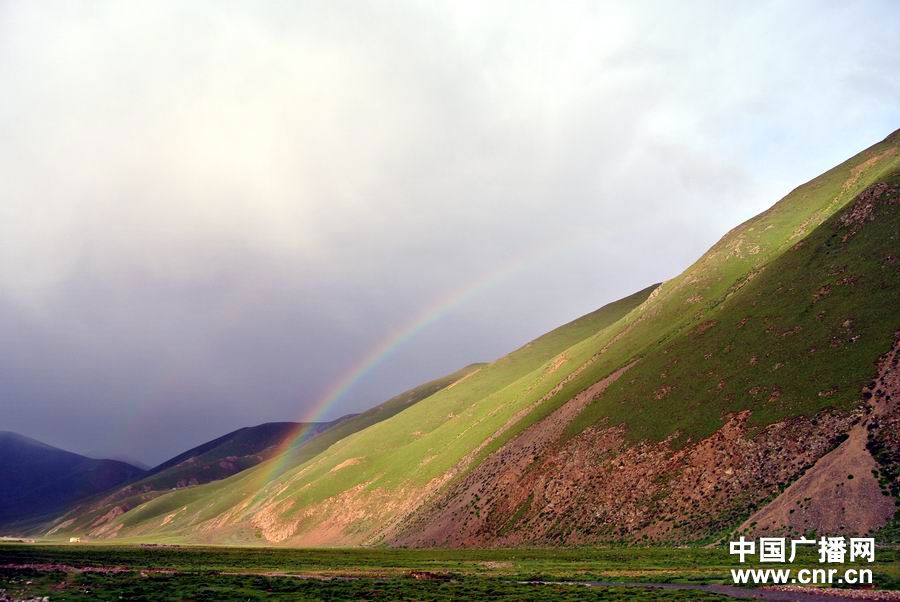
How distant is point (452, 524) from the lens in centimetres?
11956

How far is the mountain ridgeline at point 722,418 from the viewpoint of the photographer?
69938mm

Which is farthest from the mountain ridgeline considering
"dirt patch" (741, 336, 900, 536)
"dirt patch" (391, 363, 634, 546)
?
"dirt patch" (391, 363, 634, 546)

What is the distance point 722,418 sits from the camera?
287 feet

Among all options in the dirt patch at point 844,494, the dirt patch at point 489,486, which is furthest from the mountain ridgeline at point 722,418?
the dirt patch at point 489,486

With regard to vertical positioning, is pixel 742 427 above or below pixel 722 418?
below

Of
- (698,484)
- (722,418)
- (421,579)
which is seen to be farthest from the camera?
(722,418)

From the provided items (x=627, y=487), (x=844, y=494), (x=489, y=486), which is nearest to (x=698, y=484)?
(x=627, y=487)

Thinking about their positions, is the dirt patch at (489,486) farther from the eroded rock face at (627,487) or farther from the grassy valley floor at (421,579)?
the grassy valley floor at (421,579)

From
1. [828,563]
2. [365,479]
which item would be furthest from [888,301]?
[365,479]

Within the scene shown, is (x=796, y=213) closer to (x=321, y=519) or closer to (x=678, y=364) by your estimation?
(x=678, y=364)

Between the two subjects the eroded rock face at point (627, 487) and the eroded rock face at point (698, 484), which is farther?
the eroded rock face at point (627, 487)

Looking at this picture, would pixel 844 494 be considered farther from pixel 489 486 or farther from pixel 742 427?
pixel 489 486

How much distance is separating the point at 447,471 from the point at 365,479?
42.2 meters

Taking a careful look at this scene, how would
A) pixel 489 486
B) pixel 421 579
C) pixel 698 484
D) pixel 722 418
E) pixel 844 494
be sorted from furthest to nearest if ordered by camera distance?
pixel 489 486
pixel 722 418
pixel 698 484
pixel 844 494
pixel 421 579
